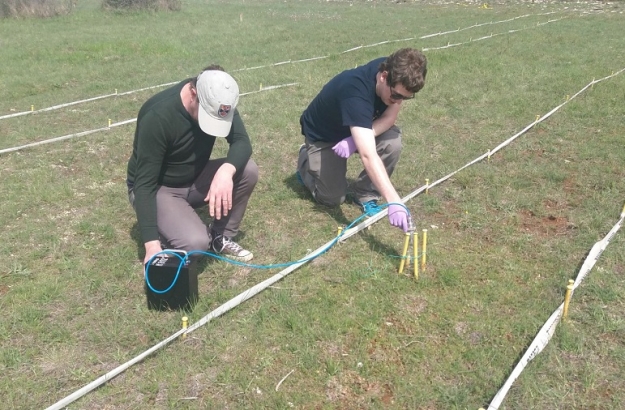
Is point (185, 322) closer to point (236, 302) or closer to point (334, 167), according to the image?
point (236, 302)

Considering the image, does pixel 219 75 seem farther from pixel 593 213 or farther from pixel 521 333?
pixel 593 213

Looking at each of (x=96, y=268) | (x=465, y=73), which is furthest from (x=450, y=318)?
(x=465, y=73)

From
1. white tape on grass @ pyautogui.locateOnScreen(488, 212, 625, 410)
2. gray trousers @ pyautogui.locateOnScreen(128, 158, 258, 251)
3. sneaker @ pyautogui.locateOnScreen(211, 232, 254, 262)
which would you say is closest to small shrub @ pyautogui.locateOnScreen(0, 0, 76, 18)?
gray trousers @ pyautogui.locateOnScreen(128, 158, 258, 251)

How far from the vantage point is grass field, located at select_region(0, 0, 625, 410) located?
2535 millimetres

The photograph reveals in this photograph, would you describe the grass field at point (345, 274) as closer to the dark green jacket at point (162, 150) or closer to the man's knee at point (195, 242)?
the man's knee at point (195, 242)

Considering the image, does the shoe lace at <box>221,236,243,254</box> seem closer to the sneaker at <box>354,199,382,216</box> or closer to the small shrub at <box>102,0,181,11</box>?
the sneaker at <box>354,199,382,216</box>

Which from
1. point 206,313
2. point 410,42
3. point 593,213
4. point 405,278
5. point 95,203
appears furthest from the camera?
point 410,42

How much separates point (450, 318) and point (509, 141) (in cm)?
328

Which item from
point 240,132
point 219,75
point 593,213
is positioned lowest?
point 593,213

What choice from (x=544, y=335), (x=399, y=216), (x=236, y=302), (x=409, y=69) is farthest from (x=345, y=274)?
(x=409, y=69)

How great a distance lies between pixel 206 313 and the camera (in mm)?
3018

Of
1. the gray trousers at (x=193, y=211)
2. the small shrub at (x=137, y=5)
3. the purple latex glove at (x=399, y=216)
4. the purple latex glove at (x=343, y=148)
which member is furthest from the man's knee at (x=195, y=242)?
the small shrub at (x=137, y=5)

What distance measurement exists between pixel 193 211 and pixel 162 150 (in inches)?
19.8

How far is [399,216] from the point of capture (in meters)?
3.15
